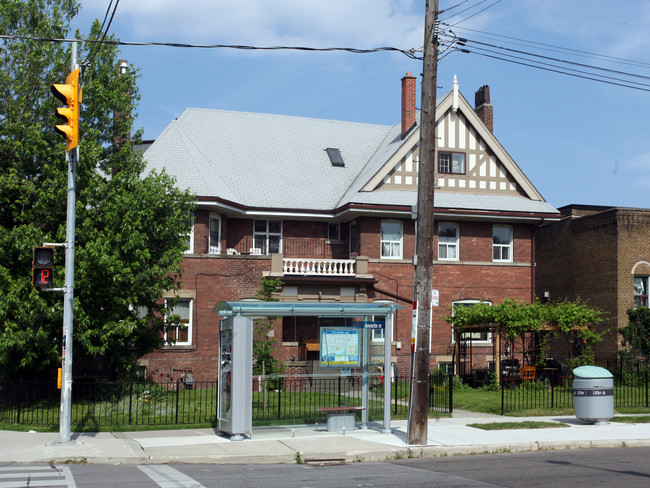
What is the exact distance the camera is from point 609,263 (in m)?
34.0

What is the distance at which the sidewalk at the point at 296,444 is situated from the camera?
46.0 feet

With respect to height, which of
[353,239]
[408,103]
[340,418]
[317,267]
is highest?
[408,103]

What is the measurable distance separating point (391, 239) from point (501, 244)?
5.48 meters

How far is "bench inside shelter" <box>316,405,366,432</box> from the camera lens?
1688cm

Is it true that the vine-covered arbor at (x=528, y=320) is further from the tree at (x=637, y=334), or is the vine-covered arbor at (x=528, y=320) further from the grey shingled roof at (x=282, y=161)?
the grey shingled roof at (x=282, y=161)

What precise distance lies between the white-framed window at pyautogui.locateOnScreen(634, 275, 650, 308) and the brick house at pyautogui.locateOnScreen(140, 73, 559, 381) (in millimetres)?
4727

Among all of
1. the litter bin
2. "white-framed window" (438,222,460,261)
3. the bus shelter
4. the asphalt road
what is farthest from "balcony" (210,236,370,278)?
the asphalt road

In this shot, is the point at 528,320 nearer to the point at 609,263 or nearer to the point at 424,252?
the point at 609,263

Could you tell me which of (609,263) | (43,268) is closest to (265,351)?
(43,268)

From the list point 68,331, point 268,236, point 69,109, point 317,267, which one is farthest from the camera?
point 268,236

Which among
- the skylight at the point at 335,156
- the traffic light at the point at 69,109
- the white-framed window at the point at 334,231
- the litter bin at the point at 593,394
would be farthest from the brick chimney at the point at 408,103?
the traffic light at the point at 69,109

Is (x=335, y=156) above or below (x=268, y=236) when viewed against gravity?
above

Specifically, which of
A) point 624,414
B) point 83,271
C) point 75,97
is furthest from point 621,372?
point 75,97

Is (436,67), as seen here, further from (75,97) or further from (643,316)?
(643,316)
